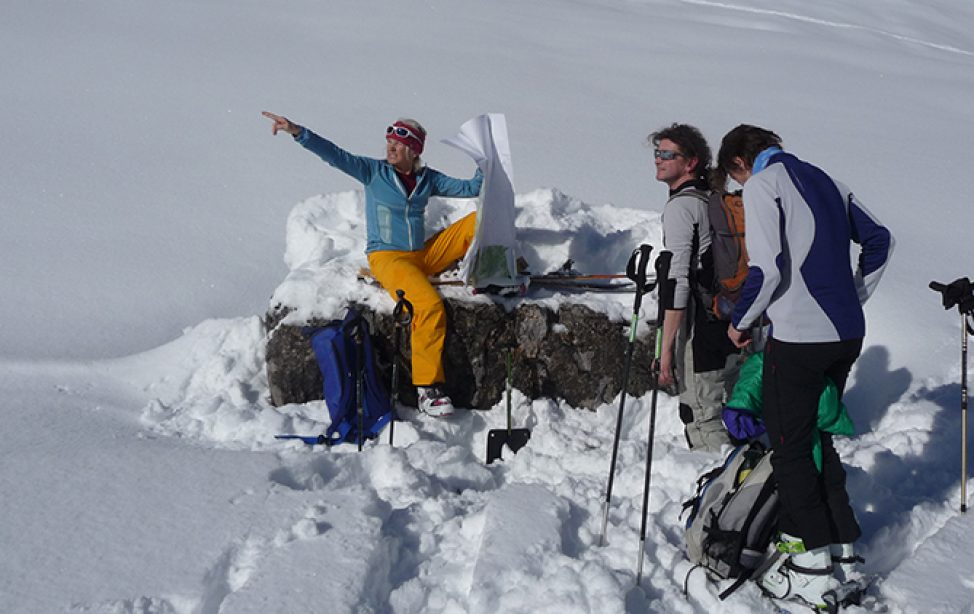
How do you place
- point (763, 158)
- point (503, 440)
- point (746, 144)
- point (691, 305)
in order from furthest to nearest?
point (503, 440), point (691, 305), point (746, 144), point (763, 158)

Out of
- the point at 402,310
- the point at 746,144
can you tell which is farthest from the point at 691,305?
the point at 402,310

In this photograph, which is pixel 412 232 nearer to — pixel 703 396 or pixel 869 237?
pixel 703 396

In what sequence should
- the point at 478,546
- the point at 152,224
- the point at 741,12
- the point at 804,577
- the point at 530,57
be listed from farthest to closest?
the point at 741,12, the point at 530,57, the point at 152,224, the point at 478,546, the point at 804,577

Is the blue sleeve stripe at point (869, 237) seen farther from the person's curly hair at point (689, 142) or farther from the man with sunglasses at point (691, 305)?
the person's curly hair at point (689, 142)

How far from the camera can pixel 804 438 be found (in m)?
2.95

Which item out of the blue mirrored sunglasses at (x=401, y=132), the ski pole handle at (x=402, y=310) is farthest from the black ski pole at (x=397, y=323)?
the blue mirrored sunglasses at (x=401, y=132)

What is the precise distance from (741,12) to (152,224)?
18.2 metres

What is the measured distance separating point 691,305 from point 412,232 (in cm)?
177

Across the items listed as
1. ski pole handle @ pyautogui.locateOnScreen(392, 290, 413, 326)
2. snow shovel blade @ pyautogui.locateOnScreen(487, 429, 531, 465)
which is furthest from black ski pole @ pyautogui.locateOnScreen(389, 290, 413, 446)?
snow shovel blade @ pyautogui.locateOnScreen(487, 429, 531, 465)

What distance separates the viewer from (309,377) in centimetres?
468

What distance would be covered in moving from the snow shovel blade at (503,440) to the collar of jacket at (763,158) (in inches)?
85.9

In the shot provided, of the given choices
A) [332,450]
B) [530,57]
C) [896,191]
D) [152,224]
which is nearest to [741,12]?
[530,57]

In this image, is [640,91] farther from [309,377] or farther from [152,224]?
[309,377]

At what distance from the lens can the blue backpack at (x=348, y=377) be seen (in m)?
4.43
